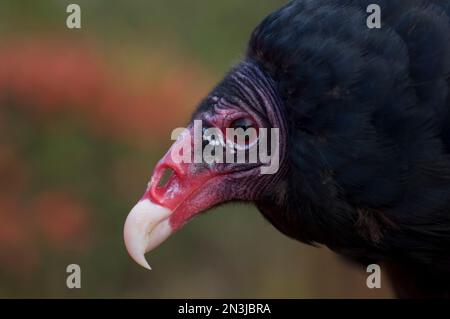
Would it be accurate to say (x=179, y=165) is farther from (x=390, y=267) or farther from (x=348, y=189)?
(x=390, y=267)

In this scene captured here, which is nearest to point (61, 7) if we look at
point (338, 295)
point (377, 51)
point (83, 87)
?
point (83, 87)

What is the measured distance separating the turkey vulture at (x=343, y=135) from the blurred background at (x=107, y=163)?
339 cm

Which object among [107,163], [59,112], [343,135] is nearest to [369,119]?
[343,135]

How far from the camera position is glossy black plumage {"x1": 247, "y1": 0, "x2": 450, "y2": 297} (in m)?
3.34

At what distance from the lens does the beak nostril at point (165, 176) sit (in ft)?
11.8

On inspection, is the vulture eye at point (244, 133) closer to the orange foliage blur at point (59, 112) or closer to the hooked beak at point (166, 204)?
the hooked beak at point (166, 204)

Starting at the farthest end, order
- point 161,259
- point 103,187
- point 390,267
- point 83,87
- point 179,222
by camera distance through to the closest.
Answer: point 161,259
point 103,187
point 83,87
point 390,267
point 179,222

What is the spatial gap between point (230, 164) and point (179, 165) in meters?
0.22

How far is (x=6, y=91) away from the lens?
728 cm

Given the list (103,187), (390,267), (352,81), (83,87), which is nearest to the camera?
(352,81)

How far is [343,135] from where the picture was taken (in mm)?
3350

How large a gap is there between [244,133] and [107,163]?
429 cm

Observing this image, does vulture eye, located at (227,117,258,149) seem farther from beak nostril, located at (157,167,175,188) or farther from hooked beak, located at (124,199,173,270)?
hooked beak, located at (124,199,173,270)

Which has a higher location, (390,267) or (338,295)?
(338,295)
